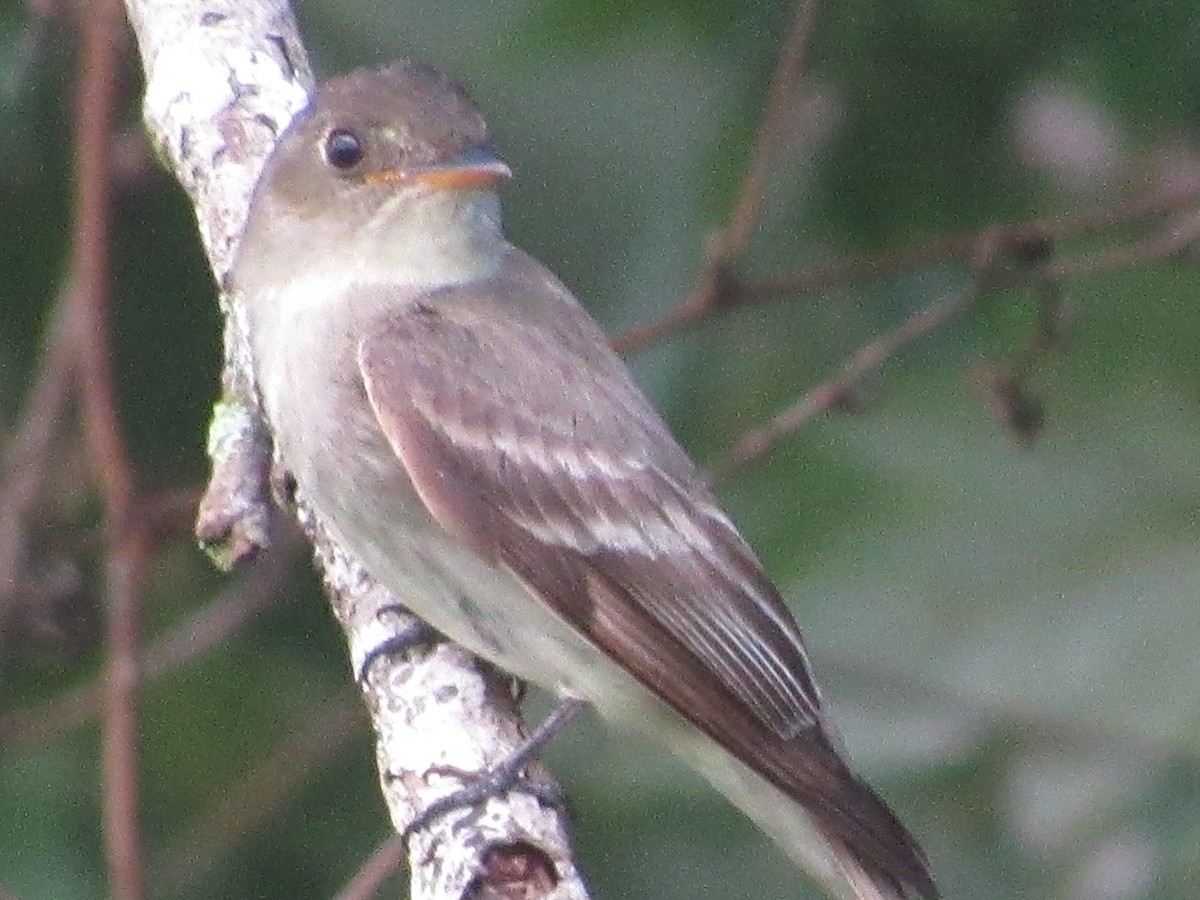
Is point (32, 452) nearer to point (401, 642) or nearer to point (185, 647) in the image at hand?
point (185, 647)

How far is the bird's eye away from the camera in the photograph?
4.62 metres

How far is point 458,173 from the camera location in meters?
4.52

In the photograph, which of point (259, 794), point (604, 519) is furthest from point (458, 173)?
point (259, 794)

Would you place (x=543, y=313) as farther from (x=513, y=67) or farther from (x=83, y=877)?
(x=83, y=877)

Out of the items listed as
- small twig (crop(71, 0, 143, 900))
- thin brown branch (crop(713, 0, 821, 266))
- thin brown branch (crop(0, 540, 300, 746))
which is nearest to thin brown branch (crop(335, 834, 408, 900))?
small twig (crop(71, 0, 143, 900))

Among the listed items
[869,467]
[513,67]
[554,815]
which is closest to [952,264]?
[869,467]

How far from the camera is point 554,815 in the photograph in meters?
4.05

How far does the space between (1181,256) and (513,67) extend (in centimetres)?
120

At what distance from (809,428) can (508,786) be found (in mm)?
1557

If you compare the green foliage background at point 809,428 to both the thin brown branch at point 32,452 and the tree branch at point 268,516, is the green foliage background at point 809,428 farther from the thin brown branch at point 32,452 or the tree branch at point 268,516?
the tree branch at point 268,516

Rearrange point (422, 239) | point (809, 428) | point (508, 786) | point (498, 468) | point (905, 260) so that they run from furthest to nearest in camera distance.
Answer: point (809, 428), point (905, 260), point (422, 239), point (498, 468), point (508, 786)

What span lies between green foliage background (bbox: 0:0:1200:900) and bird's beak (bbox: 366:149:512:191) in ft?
2.56

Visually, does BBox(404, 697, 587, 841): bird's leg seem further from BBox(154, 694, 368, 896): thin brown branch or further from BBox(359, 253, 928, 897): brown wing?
BBox(154, 694, 368, 896): thin brown branch

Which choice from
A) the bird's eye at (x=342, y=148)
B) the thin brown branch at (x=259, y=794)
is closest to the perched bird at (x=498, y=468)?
the bird's eye at (x=342, y=148)
